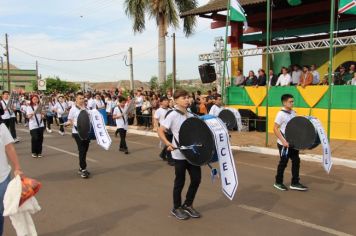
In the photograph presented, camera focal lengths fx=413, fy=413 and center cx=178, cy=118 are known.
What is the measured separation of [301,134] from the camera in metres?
7.25

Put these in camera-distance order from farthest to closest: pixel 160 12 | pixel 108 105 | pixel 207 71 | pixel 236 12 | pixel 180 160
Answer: pixel 160 12, pixel 108 105, pixel 207 71, pixel 236 12, pixel 180 160

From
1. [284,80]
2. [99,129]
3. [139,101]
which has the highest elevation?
[284,80]

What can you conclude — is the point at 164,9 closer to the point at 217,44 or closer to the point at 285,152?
the point at 217,44

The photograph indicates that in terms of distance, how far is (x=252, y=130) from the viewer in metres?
17.3

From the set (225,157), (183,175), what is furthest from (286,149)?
(183,175)

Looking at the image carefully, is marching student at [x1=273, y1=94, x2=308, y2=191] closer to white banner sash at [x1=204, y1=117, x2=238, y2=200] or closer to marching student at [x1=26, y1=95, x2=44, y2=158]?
white banner sash at [x1=204, y1=117, x2=238, y2=200]

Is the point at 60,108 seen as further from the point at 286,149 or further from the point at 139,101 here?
the point at 286,149

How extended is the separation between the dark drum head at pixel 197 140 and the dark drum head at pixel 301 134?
8.22 ft

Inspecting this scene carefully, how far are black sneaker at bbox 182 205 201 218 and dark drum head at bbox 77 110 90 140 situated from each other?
352 cm

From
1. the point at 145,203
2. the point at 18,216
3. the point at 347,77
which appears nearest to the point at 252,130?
the point at 347,77

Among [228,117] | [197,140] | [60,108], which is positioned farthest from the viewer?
[60,108]

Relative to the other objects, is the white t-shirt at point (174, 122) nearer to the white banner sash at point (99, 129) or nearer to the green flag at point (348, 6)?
the white banner sash at point (99, 129)

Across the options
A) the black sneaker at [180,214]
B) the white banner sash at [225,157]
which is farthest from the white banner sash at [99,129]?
the white banner sash at [225,157]

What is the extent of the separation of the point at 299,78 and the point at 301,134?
9.66 meters
